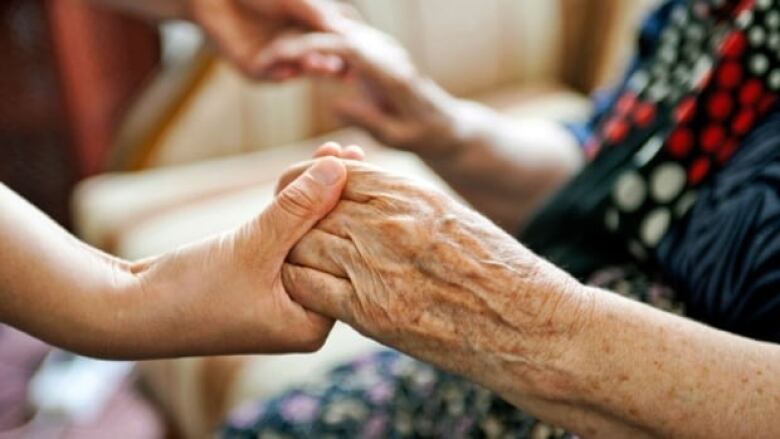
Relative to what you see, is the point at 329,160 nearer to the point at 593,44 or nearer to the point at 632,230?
the point at 632,230

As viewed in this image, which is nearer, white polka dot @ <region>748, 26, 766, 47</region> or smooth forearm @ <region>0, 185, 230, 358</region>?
smooth forearm @ <region>0, 185, 230, 358</region>

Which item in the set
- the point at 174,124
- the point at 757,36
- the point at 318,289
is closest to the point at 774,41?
the point at 757,36

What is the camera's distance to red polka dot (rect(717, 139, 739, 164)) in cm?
87

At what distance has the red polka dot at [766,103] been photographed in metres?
0.85

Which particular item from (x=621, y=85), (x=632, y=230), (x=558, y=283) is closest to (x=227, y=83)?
(x=621, y=85)

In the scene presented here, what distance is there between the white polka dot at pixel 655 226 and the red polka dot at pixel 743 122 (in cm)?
10

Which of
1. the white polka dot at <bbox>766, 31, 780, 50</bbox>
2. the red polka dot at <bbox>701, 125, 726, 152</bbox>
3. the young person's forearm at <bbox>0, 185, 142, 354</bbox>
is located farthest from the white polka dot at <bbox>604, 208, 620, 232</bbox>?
the young person's forearm at <bbox>0, 185, 142, 354</bbox>

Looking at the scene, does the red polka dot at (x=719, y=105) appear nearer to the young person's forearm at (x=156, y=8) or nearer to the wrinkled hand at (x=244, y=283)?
the wrinkled hand at (x=244, y=283)

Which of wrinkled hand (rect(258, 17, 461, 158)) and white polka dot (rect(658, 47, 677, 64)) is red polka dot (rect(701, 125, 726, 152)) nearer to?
white polka dot (rect(658, 47, 677, 64))

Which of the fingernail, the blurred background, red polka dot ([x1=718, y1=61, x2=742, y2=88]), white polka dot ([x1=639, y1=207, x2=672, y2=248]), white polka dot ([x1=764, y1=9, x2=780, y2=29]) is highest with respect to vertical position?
white polka dot ([x1=764, y1=9, x2=780, y2=29])

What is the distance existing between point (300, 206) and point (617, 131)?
0.44 meters

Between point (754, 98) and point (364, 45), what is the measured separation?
0.44 metres

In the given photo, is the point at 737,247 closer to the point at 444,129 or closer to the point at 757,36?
the point at 757,36

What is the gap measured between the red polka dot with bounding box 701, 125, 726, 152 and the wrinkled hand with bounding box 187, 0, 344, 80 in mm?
422
